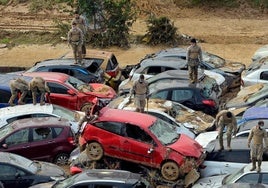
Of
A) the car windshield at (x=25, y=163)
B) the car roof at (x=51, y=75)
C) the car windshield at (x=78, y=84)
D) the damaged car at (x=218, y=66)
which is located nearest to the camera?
the car windshield at (x=25, y=163)

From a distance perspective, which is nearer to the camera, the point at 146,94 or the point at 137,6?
the point at 146,94

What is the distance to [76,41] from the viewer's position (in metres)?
24.2

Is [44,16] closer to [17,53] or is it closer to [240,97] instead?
[17,53]

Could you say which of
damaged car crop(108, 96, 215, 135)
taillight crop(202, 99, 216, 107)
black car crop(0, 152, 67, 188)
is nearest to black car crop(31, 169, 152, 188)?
black car crop(0, 152, 67, 188)

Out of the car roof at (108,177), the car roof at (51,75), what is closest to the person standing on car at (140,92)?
the car roof at (51,75)

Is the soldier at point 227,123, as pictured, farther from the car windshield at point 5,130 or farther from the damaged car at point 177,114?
the car windshield at point 5,130

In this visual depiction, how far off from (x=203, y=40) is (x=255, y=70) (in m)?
8.96

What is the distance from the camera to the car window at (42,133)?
57.3 ft

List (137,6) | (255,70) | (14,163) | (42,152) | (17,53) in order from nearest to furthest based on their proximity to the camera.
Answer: (14,163), (42,152), (255,70), (17,53), (137,6)

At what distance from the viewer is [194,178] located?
15516 mm

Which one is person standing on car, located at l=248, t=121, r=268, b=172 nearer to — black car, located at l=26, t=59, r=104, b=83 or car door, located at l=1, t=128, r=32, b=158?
car door, located at l=1, t=128, r=32, b=158

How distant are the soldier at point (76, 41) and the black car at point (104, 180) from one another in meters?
9.80

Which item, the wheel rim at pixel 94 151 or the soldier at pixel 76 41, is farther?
the soldier at pixel 76 41

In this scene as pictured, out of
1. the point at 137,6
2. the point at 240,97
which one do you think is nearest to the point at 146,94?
the point at 240,97
